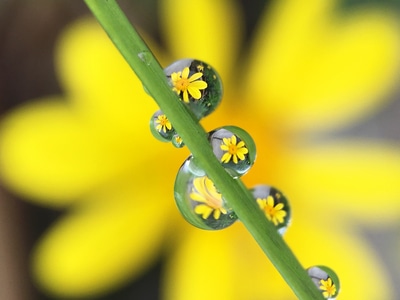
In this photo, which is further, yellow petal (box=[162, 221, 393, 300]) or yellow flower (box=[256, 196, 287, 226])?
yellow petal (box=[162, 221, 393, 300])

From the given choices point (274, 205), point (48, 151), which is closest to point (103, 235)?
point (48, 151)

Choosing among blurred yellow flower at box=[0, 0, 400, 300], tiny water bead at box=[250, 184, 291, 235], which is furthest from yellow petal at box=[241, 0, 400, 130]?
tiny water bead at box=[250, 184, 291, 235]

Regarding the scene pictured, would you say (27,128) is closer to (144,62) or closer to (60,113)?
(60,113)

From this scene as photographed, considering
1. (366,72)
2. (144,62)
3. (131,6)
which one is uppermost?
(131,6)

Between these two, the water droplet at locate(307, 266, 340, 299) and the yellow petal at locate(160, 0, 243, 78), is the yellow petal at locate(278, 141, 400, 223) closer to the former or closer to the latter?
the yellow petal at locate(160, 0, 243, 78)

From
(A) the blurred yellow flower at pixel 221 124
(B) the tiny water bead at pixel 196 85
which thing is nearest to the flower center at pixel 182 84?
(B) the tiny water bead at pixel 196 85

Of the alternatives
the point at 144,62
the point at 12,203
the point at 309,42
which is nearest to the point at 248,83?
the point at 309,42

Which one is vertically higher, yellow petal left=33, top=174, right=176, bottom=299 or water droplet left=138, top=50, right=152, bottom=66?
yellow petal left=33, top=174, right=176, bottom=299
